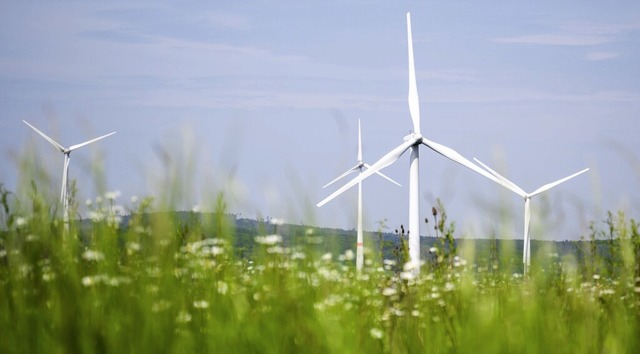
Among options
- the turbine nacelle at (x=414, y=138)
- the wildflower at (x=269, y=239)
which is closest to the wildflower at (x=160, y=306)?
the wildflower at (x=269, y=239)

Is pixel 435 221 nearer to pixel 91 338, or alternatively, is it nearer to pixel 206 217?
pixel 206 217

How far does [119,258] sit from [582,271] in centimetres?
444

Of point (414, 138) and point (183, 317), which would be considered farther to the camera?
point (414, 138)

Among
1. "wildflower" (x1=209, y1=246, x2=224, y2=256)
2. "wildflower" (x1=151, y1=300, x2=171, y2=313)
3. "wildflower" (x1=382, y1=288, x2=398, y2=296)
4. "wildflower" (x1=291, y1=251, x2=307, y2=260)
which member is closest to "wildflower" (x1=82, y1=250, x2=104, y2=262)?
"wildflower" (x1=151, y1=300, x2=171, y2=313)

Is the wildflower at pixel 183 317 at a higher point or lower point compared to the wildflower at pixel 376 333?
higher

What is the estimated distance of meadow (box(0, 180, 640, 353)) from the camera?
5305mm

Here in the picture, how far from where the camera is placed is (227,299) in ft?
19.4

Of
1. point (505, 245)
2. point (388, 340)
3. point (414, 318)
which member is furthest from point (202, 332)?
point (505, 245)

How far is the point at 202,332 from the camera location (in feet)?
18.7

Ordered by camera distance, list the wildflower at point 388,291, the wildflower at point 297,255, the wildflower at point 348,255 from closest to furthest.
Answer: the wildflower at point 297,255
the wildflower at point 348,255
the wildflower at point 388,291

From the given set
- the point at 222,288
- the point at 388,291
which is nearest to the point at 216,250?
the point at 222,288

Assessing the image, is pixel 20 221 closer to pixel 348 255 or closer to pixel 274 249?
pixel 274 249

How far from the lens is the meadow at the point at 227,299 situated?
5305 millimetres

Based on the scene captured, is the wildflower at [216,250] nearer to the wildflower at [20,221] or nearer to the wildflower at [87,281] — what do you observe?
the wildflower at [87,281]
